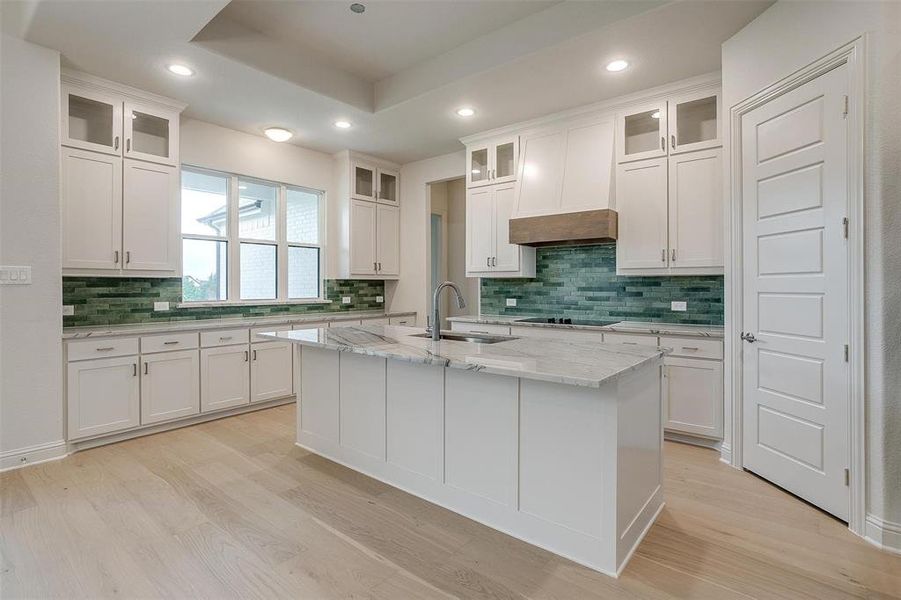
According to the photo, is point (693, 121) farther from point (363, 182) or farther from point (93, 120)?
point (93, 120)

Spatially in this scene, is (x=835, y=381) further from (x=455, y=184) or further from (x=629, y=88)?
(x=455, y=184)

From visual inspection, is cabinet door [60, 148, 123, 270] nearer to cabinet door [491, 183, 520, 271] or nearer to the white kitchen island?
the white kitchen island

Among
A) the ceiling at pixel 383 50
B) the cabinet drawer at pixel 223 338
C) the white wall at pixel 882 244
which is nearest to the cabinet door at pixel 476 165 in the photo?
the ceiling at pixel 383 50

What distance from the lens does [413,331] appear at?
309 cm

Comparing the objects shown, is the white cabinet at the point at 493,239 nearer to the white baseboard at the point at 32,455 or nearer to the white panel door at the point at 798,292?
the white panel door at the point at 798,292

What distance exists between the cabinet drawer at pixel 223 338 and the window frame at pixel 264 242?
0.52 meters

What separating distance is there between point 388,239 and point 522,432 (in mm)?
4139

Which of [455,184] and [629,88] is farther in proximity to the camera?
[455,184]

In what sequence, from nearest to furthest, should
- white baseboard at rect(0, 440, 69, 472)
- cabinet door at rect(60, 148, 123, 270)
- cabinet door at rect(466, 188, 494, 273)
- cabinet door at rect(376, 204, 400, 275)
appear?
1. white baseboard at rect(0, 440, 69, 472)
2. cabinet door at rect(60, 148, 123, 270)
3. cabinet door at rect(466, 188, 494, 273)
4. cabinet door at rect(376, 204, 400, 275)

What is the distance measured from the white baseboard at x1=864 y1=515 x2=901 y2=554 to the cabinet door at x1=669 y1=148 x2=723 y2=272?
183 centimetres

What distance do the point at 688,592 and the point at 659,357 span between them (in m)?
0.99

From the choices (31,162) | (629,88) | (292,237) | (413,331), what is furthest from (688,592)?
(292,237)

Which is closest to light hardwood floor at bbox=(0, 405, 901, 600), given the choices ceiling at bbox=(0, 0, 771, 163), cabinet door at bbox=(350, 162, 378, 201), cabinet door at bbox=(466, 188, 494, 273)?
cabinet door at bbox=(466, 188, 494, 273)

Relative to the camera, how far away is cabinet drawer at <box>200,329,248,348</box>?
3.92 metres
